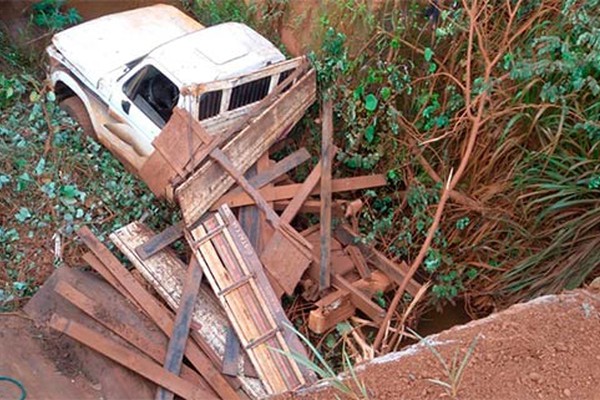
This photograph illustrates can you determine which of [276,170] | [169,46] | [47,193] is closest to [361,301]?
[276,170]

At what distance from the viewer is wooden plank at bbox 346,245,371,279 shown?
606cm

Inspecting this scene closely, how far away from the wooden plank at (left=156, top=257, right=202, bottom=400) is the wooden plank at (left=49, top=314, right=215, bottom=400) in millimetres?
85

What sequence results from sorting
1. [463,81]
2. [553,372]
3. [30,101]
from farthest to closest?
1. [30,101]
2. [463,81]
3. [553,372]

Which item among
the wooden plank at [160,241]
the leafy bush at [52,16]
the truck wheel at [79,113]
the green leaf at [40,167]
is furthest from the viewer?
the leafy bush at [52,16]

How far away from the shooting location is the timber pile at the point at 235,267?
5.32m

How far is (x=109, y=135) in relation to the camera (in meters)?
6.57

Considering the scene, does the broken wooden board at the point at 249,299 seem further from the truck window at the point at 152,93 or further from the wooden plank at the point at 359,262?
the truck window at the point at 152,93

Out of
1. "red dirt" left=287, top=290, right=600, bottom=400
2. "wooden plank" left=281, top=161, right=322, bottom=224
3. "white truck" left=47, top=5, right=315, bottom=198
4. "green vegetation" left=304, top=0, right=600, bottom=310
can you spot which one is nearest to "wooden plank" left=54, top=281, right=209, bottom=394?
"white truck" left=47, top=5, right=315, bottom=198

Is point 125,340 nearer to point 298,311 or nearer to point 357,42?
point 298,311

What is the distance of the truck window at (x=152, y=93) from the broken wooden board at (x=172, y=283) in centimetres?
126

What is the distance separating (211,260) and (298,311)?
1144 mm

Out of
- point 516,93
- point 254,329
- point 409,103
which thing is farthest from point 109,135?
point 516,93

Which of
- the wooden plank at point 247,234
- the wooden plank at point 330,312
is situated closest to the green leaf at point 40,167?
the wooden plank at point 247,234

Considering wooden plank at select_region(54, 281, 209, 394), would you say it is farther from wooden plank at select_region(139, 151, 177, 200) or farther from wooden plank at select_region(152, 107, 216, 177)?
wooden plank at select_region(152, 107, 216, 177)
